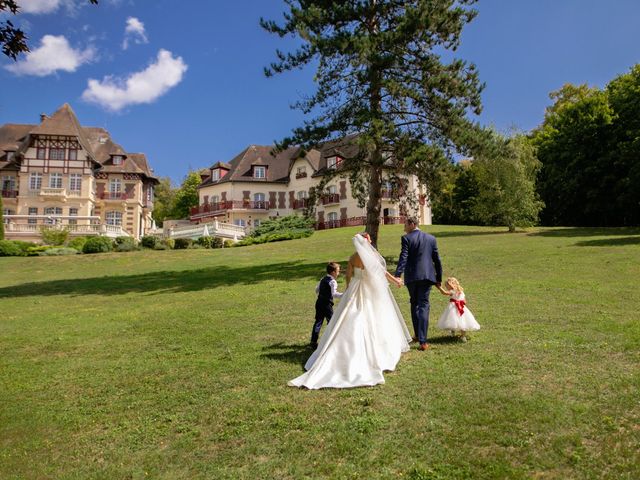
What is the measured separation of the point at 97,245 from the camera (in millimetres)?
34750

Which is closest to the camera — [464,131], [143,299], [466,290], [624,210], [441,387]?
[441,387]

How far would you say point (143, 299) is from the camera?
17.0 meters

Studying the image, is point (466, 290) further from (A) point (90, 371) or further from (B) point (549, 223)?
(B) point (549, 223)

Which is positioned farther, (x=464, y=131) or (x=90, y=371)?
(x=464, y=131)

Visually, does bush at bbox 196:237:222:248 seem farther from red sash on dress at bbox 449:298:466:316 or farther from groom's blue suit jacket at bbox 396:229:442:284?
red sash on dress at bbox 449:298:466:316

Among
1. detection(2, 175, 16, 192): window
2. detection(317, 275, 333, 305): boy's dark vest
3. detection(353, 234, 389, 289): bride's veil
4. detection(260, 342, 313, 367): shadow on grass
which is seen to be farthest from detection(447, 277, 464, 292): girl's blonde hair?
detection(2, 175, 16, 192): window

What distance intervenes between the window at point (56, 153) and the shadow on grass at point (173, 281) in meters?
32.8

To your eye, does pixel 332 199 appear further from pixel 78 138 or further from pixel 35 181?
pixel 35 181

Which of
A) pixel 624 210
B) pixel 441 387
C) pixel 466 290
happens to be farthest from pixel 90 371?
pixel 624 210

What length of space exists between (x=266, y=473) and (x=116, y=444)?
2111 millimetres

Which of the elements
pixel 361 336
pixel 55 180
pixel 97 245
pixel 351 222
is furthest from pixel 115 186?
pixel 361 336

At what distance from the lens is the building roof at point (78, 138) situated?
50875mm

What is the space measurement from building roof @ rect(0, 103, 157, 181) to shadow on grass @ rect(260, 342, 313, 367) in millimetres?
48823

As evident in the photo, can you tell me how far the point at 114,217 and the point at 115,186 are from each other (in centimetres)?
339
